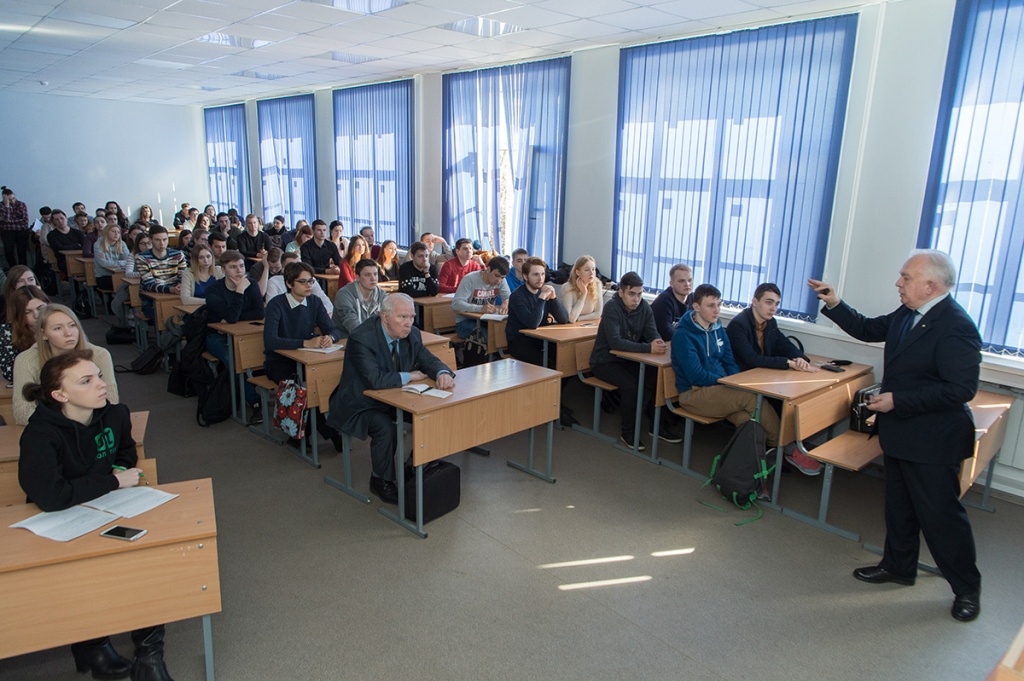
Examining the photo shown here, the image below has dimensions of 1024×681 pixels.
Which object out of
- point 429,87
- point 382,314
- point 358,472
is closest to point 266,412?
point 358,472

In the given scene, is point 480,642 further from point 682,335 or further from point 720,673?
point 682,335

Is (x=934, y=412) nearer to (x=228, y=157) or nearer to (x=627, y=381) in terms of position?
(x=627, y=381)

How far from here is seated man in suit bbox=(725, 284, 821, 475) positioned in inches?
183

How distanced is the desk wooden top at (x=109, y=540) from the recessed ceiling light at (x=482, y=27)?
4646 mm

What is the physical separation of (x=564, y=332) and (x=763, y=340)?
159 centimetres

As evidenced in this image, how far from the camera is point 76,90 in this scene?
12.1 metres

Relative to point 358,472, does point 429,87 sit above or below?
above

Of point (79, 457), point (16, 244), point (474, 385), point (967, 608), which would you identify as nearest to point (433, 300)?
point (474, 385)

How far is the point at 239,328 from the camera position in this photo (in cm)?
506

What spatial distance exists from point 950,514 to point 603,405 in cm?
324

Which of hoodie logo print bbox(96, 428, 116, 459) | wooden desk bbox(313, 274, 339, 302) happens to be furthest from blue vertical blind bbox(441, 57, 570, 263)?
hoodie logo print bbox(96, 428, 116, 459)

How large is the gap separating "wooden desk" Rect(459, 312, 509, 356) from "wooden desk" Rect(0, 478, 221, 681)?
12.4ft

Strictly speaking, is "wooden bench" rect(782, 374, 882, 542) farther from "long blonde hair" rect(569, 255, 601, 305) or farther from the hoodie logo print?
the hoodie logo print

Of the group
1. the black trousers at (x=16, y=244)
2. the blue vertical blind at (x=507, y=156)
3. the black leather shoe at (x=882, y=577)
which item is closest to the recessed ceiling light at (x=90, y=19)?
the blue vertical blind at (x=507, y=156)
